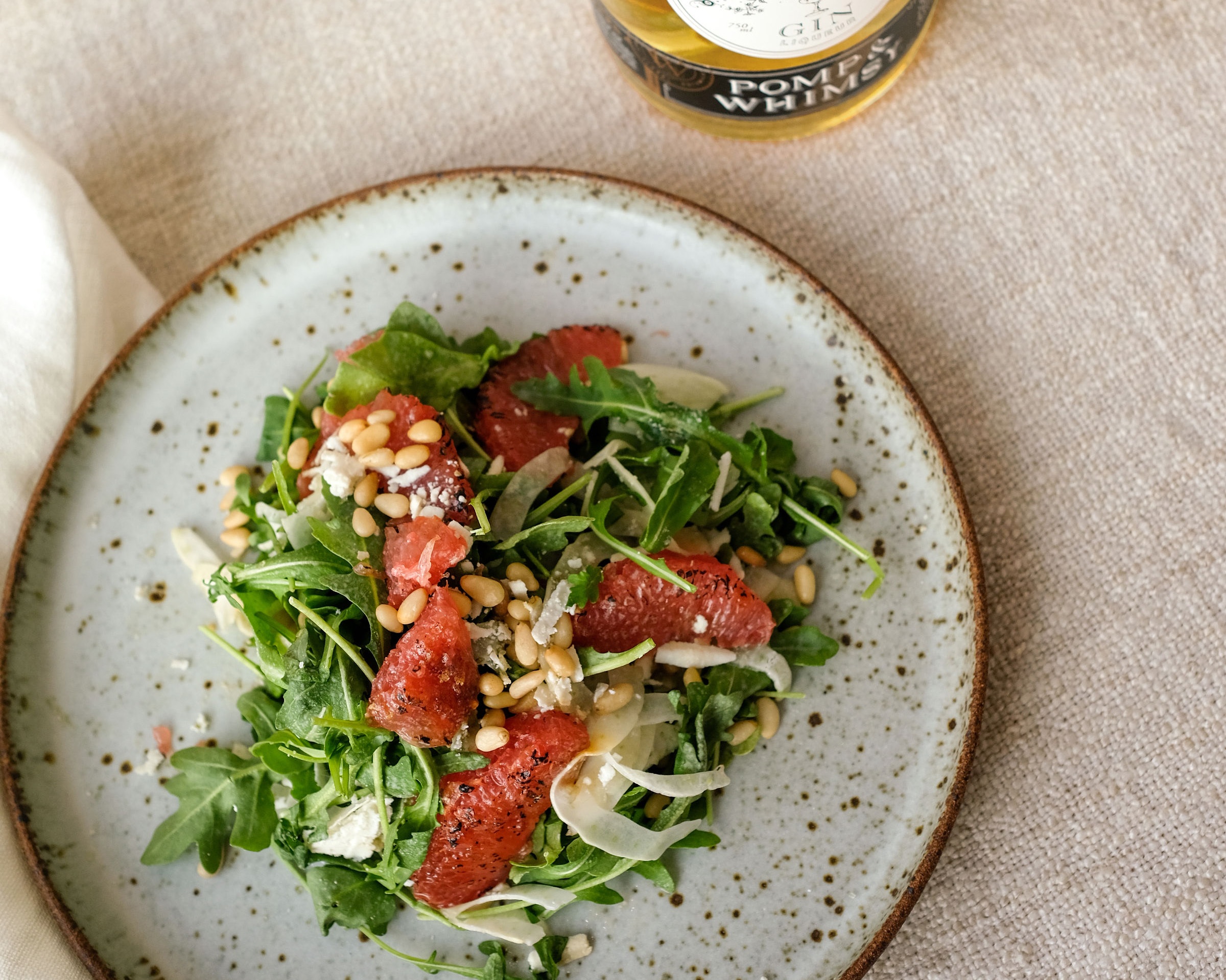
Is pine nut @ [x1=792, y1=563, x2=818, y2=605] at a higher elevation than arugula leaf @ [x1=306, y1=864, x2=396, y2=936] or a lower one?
higher

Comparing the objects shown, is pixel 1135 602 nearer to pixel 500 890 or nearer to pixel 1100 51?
pixel 1100 51

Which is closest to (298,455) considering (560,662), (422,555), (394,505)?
(394,505)

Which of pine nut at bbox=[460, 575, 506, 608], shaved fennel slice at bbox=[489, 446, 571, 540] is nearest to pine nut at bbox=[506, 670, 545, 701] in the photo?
pine nut at bbox=[460, 575, 506, 608]

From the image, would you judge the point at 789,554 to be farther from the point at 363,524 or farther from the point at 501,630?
the point at 363,524

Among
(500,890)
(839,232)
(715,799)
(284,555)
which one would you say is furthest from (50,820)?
(839,232)

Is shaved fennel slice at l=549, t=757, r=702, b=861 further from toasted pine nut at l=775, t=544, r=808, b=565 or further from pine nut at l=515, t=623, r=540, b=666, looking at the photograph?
toasted pine nut at l=775, t=544, r=808, b=565
